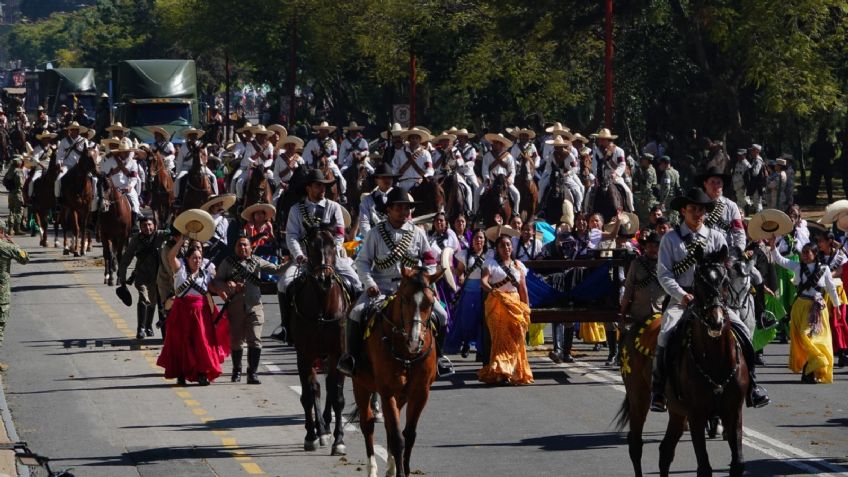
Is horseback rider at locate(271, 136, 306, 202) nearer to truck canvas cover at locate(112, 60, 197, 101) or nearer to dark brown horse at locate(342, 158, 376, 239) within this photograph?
dark brown horse at locate(342, 158, 376, 239)

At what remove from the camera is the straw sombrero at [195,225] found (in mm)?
22534

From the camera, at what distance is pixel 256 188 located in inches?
1411

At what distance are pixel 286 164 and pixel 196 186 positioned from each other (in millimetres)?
2087

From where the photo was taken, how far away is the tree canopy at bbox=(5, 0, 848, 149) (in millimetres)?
48750

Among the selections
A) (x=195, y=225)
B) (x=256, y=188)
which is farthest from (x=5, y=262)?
(x=256, y=188)

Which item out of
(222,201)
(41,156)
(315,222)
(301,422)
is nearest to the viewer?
(315,222)

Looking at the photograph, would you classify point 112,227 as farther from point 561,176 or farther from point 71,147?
point 561,176

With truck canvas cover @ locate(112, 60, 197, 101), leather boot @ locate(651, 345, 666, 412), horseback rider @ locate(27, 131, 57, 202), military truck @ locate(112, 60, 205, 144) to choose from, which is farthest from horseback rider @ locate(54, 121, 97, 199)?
leather boot @ locate(651, 345, 666, 412)

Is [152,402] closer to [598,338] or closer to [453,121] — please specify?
[598,338]

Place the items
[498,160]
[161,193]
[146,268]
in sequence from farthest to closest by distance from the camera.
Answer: [161,193] → [498,160] → [146,268]

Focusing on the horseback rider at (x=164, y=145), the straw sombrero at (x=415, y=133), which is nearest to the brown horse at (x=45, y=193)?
the horseback rider at (x=164, y=145)

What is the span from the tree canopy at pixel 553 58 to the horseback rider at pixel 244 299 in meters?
28.4

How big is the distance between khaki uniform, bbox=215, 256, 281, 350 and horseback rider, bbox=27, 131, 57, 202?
20.8m

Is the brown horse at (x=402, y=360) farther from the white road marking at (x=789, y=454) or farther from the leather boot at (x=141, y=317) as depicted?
the leather boot at (x=141, y=317)
